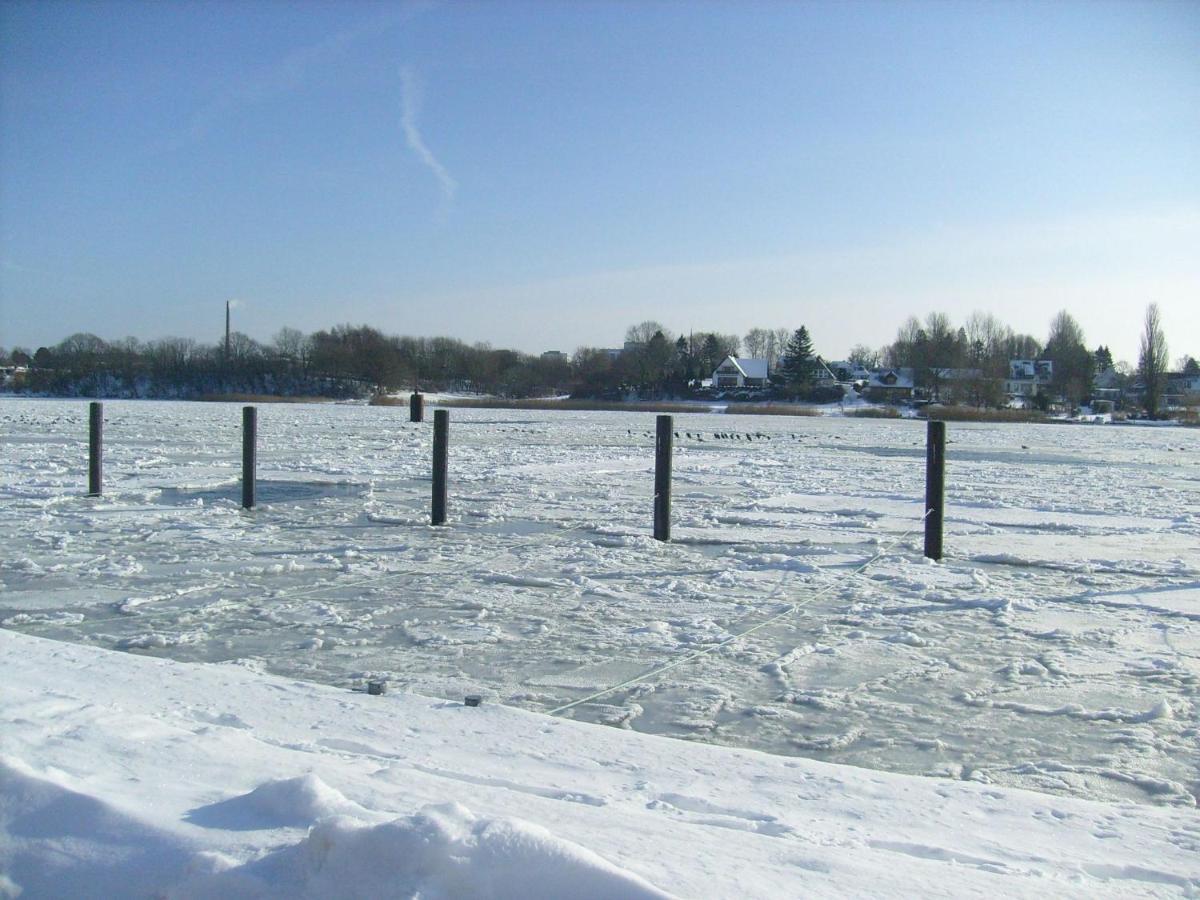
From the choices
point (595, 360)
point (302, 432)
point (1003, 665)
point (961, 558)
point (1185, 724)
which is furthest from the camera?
point (595, 360)

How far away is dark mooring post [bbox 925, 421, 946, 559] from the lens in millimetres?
9688

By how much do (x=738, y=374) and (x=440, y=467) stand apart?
113728 millimetres

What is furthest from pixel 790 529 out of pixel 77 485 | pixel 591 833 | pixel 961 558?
pixel 77 485

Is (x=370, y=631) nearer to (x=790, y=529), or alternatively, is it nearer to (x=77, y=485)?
(x=790, y=529)

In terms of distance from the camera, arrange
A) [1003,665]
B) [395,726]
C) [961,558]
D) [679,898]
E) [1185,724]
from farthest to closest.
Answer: [961,558] → [1003,665] → [1185,724] → [395,726] → [679,898]

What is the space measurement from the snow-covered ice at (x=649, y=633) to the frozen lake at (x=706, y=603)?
0.03 meters

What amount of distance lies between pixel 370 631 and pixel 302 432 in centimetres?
2575

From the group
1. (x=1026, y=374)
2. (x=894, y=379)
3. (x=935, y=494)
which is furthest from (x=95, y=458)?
(x=1026, y=374)

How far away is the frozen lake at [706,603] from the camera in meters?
4.95

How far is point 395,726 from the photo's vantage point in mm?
4469

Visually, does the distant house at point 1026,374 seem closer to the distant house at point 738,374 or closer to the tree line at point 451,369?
the tree line at point 451,369

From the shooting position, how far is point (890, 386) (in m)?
116

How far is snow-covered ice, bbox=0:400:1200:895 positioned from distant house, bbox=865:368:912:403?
284ft

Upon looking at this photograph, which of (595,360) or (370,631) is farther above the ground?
(595,360)
